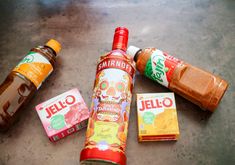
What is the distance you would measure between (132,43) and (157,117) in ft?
1.04

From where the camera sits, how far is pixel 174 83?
0.81m

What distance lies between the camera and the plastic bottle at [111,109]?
2.26 feet

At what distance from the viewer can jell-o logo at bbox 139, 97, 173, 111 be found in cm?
80

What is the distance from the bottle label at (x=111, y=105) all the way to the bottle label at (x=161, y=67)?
0.06 metres

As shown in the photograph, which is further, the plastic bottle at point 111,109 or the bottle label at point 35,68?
the bottle label at point 35,68

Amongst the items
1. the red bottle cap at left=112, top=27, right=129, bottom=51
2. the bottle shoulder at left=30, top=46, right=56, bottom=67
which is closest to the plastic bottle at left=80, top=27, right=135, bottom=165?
the red bottle cap at left=112, top=27, right=129, bottom=51

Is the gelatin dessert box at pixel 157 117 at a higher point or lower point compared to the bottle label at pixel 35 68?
lower

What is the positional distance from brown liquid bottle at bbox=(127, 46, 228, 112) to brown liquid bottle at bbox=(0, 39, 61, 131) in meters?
0.27

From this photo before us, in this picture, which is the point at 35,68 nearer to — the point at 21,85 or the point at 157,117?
the point at 21,85

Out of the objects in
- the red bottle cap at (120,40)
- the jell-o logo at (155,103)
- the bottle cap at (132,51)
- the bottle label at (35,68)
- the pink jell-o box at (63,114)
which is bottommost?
Answer: the pink jell-o box at (63,114)

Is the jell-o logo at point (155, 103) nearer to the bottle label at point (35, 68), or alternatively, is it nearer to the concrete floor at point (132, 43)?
the concrete floor at point (132, 43)

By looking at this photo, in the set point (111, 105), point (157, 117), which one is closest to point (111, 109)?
point (111, 105)

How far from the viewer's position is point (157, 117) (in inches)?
30.5

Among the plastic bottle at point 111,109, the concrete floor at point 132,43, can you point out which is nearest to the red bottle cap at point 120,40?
the plastic bottle at point 111,109
